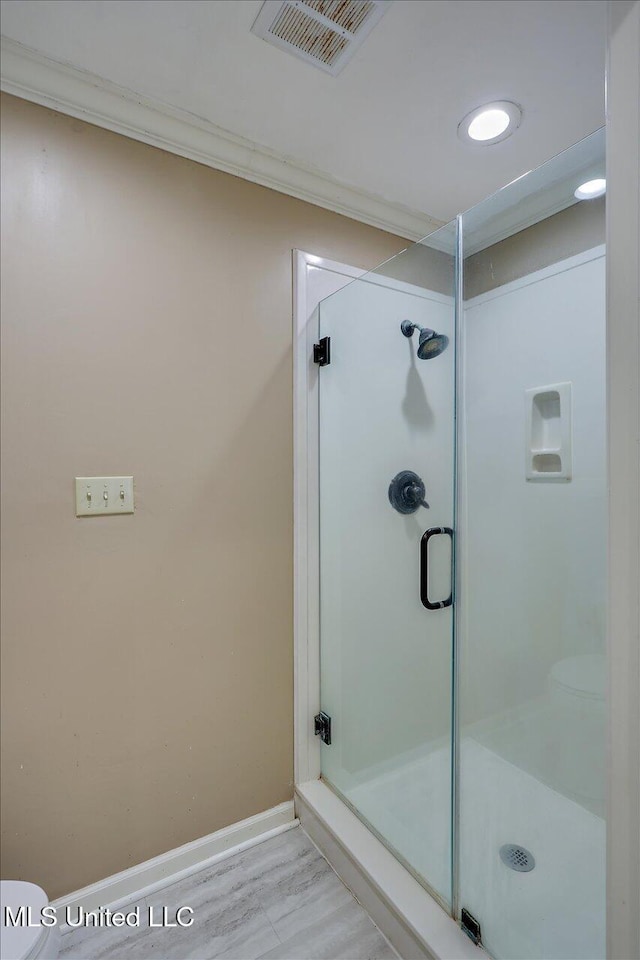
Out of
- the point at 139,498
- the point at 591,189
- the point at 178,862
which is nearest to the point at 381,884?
the point at 178,862

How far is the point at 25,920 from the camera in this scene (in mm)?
1048

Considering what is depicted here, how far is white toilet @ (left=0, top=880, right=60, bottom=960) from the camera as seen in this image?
3.24 feet

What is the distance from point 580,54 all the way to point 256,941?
8.29 feet

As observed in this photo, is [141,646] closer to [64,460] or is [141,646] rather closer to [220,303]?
[64,460]

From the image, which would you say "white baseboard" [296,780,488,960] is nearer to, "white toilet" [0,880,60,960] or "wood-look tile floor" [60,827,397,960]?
"wood-look tile floor" [60,827,397,960]

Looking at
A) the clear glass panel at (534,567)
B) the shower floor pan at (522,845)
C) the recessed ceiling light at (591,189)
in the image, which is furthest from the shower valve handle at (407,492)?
the recessed ceiling light at (591,189)

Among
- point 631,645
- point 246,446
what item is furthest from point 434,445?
point 631,645

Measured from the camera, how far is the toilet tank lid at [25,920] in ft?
3.22

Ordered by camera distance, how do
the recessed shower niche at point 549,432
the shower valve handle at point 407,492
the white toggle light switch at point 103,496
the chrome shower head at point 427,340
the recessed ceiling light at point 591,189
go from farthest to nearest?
the shower valve handle at point 407,492 < the chrome shower head at point 427,340 < the white toggle light switch at point 103,496 < the recessed shower niche at point 549,432 < the recessed ceiling light at point 591,189

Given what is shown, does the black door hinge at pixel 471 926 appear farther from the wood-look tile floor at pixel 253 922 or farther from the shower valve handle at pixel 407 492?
the shower valve handle at pixel 407 492

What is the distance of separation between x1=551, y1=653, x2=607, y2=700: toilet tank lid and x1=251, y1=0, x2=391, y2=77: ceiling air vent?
164cm

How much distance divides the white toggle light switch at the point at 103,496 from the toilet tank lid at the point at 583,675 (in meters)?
1.32

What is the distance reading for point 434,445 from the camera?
1520mm

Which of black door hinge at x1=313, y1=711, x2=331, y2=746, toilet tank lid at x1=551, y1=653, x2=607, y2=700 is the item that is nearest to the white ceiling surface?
toilet tank lid at x1=551, y1=653, x2=607, y2=700
